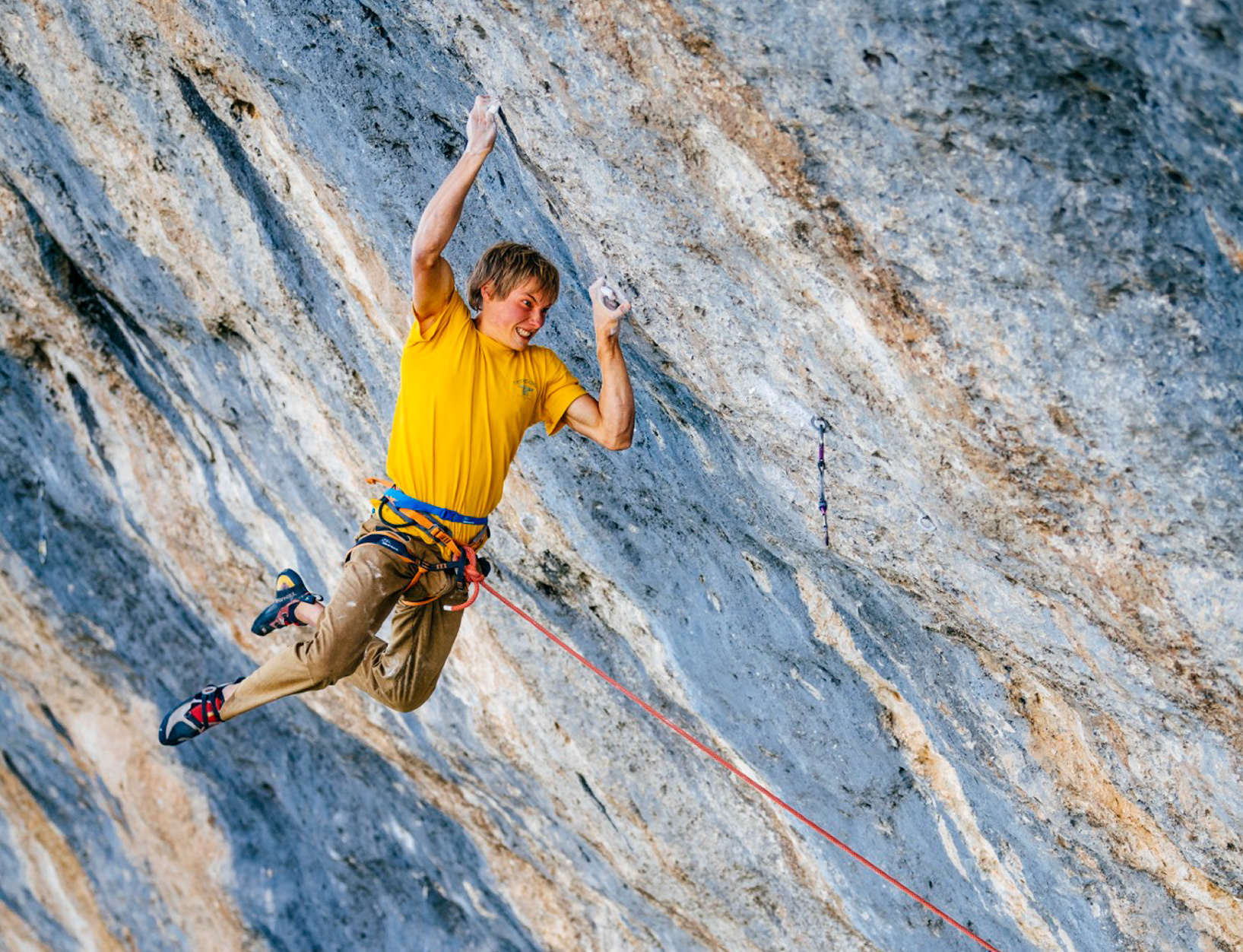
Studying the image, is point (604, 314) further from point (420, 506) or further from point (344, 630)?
point (344, 630)

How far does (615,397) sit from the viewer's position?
383 cm

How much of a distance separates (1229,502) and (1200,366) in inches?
17.7

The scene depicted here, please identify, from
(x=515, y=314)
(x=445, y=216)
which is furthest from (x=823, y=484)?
(x=445, y=216)

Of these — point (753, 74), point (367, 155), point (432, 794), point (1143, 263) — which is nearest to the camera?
point (1143, 263)

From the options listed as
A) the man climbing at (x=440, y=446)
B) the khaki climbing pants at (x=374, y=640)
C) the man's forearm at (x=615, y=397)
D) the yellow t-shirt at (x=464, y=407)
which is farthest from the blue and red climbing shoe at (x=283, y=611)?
the man's forearm at (x=615, y=397)

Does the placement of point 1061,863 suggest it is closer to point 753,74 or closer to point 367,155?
point 753,74

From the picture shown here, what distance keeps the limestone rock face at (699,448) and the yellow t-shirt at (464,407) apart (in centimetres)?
46

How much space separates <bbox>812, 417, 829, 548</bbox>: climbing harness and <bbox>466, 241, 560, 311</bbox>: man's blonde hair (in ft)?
3.16

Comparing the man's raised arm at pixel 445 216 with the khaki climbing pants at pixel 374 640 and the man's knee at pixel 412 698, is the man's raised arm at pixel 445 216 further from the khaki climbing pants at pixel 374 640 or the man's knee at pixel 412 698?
the man's knee at pixel 412 698

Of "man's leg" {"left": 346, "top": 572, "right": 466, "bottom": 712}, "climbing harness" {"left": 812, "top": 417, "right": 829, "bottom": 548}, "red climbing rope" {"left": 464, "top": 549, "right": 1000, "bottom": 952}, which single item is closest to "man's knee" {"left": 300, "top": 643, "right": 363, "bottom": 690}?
"man's leg" {"left": 346, "top": 572, "right": 466, "bottom": 712}

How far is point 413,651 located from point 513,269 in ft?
5.24

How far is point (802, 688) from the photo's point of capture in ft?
16.9

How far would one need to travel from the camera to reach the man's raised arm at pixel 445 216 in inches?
128

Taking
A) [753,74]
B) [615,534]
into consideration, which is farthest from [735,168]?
[615,534]
